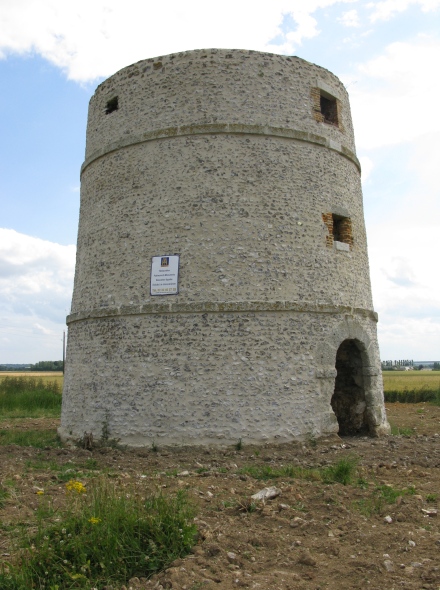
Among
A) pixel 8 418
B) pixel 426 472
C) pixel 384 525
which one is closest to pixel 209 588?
pixel 384 525

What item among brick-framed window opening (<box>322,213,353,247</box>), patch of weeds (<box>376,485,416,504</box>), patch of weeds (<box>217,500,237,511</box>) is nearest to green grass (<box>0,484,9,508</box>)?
patch of weeds (<box>217,500,237,511</box>)

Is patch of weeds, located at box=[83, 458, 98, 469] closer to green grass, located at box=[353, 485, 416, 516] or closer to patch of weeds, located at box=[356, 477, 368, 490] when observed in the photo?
patch of weeds, located at box=[356, 477, 368, 490]

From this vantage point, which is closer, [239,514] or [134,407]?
[239,514]

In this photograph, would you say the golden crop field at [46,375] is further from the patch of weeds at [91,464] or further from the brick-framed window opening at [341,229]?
the brick-framed window opening at [341,229]

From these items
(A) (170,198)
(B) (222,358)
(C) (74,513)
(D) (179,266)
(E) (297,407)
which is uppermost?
(A) (170,198)

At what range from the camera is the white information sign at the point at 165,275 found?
10.1 metres

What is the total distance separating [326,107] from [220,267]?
5048 millimetres

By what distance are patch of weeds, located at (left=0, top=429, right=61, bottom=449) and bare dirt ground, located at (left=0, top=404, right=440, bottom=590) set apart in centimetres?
77

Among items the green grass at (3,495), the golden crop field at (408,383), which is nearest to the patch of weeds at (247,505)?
the green grass at (3,495)

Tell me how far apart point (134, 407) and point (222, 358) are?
73.7 inches

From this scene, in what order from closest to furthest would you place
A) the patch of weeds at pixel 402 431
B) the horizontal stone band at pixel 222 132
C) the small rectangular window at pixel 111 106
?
the horizontal stone band at pixel 222 132, the patch of weeds at pixel 402 431, the small rectangular window at pixel 111 106

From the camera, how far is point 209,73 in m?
10.9

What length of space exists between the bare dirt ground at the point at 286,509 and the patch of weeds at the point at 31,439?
77 cm

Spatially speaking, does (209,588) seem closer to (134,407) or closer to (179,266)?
(134,407)
